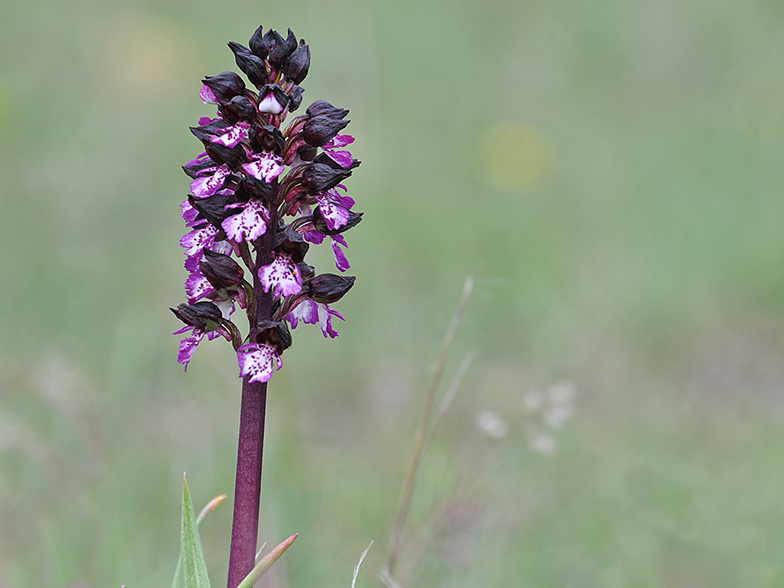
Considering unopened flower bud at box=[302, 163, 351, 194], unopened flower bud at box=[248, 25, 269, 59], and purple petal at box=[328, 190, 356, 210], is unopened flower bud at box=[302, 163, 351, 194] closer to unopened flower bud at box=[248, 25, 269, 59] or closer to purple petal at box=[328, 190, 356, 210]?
purple petal at box=[328, 190, 356, 210]

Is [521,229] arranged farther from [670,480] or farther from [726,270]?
[670,480]

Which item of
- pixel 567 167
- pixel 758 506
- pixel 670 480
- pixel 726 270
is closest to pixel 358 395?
pixel 670 480

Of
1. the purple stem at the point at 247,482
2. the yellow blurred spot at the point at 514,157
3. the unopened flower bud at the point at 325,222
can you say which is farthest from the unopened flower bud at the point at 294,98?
the yellow blurred spot at the point at 514,157

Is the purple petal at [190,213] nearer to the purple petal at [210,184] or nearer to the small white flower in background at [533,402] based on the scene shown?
the purple petal at [210,184]

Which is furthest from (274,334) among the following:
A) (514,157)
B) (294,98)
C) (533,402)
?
(514,157)

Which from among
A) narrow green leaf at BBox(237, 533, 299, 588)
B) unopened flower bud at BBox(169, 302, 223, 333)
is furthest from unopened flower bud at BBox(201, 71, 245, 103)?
narrow green leaf at BBox(237, 533, 299, 588)

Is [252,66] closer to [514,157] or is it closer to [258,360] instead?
[258,360]

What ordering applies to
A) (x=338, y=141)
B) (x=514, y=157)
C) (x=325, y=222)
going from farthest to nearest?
(x=514, y=157) → (x=338, y=141) → (x=325, y=222)
